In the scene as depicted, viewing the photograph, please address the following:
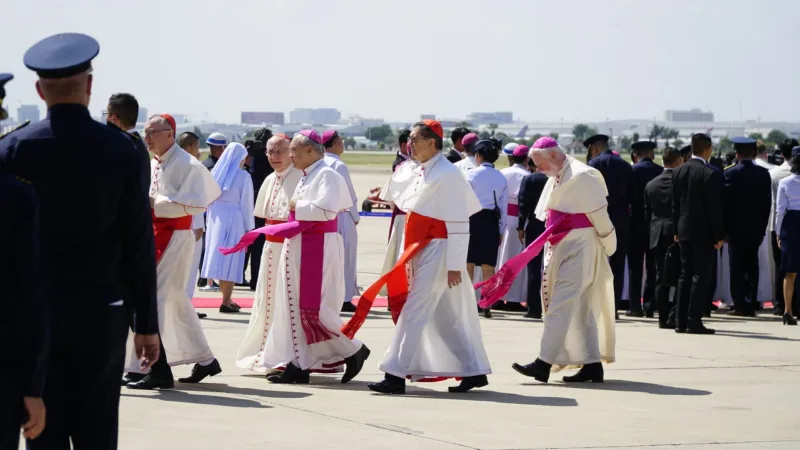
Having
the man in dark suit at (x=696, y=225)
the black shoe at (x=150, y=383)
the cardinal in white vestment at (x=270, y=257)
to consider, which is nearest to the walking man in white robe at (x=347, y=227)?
the man in dark suit at (x=696, y=225)

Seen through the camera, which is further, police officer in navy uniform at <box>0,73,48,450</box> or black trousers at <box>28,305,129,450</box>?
black trousers at <box>28,305,129,450</box>

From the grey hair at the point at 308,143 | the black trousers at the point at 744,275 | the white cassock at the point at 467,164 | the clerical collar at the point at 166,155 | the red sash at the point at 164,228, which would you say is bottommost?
the black trousers at the point at 744,275

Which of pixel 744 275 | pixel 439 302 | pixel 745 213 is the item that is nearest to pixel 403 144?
pixel 745 213

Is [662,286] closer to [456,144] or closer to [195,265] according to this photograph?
[456,144]

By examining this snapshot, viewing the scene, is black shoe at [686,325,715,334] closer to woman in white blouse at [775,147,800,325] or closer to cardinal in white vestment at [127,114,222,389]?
woman in white blouse at [775,147,800,325]

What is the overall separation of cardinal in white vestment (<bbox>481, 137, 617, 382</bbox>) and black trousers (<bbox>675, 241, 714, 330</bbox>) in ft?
11.1

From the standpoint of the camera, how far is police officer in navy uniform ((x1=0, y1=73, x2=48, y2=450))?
13.6 feet

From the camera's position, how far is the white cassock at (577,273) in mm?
10055

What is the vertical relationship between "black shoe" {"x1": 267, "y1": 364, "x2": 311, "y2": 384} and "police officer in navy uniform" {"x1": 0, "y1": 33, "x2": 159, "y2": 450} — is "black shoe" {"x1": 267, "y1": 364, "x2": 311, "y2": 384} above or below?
below

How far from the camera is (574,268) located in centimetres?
1007

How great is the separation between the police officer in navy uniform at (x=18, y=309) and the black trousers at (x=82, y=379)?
53 cm

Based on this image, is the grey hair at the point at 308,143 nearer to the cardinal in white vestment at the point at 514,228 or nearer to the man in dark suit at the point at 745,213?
the cardinal in white vestment at the point at 514,228

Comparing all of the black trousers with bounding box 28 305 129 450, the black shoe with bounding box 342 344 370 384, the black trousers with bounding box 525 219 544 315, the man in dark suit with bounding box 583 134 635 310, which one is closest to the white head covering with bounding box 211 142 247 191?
the black trousers with bounding box 525 219 544 315

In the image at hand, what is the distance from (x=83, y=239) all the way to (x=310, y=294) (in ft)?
16.8
